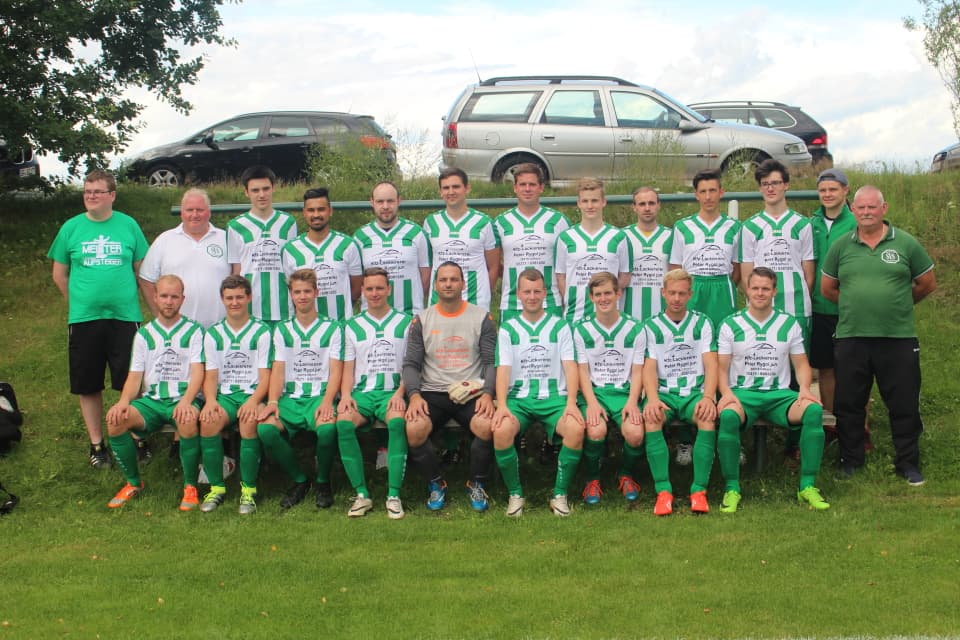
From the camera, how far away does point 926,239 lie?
11172mm

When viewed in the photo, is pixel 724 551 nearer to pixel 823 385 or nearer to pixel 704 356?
pixel 704 356

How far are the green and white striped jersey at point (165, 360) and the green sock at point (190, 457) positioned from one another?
1.15ft

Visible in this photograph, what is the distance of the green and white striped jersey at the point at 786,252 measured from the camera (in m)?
7.13

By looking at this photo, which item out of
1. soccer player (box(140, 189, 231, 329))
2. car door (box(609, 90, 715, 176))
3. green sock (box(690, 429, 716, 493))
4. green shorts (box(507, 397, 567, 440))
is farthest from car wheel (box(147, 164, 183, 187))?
green sock (box(690, 429, 716, 493))

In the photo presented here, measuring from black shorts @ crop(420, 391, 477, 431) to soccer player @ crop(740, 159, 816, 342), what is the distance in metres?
2.24

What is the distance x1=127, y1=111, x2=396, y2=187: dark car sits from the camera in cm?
1484

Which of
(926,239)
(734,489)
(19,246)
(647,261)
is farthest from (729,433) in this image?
(19,246)

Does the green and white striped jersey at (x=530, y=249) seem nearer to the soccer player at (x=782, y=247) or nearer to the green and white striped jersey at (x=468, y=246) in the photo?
the green and white striped jersey at (x=468, y=246)

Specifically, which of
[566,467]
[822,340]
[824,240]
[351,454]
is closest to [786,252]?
[824,240]

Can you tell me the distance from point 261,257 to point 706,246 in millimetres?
3147

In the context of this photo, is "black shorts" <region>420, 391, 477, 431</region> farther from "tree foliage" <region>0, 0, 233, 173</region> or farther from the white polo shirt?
"tree foliage" <region>0, 0, 233, 173</region>

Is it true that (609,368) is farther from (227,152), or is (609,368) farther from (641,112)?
(227,152)

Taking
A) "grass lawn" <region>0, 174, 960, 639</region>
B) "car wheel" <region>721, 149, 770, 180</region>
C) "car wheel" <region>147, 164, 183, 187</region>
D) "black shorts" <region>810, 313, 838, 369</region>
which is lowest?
"grass lawn" <region>0, 174, 960, 639</region>

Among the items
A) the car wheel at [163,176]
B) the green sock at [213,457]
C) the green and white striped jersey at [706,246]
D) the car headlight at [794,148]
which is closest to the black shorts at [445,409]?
the green sock at [213,457]
